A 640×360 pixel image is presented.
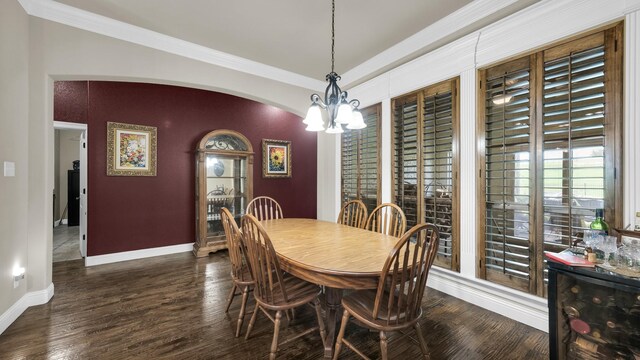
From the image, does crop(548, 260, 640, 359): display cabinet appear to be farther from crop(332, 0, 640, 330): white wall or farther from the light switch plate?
the light switch plate

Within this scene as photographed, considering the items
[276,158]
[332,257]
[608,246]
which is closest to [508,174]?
[608,246]

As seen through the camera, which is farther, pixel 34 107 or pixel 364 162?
pixel 364 162

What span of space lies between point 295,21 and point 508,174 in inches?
97.4

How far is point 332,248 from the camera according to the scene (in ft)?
5.98

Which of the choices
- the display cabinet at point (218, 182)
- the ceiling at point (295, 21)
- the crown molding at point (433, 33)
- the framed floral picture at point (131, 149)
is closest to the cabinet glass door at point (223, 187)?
the display cabinet at point (218, 182)

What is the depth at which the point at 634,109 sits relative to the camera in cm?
166

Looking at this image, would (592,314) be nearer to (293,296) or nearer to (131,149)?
(293,296)

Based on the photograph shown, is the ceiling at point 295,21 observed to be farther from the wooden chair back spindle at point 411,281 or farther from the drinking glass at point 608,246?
the wooden chair back spindle at point 411,281

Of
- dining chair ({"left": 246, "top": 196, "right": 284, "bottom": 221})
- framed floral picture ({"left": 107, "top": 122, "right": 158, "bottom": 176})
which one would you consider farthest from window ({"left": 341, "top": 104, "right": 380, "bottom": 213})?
framed floral picture ({"left": 107, "top": 122, "right": 158, "bottom": 176})

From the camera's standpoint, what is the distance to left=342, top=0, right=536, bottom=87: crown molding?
7.47 feet

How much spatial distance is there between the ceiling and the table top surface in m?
2.08

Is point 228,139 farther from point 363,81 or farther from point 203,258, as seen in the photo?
point 363,81

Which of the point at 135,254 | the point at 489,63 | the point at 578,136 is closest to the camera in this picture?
the point at 578,136

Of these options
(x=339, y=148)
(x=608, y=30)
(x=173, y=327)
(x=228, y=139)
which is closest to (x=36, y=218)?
(x=173, y=327)
